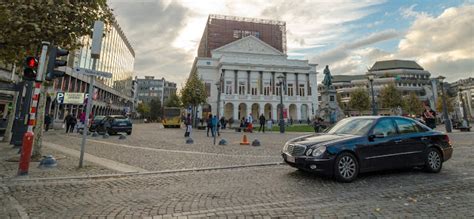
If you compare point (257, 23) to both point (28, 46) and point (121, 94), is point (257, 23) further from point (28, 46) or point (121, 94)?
point (28, 46)

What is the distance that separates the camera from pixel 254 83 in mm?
58344

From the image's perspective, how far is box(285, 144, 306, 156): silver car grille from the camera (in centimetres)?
545

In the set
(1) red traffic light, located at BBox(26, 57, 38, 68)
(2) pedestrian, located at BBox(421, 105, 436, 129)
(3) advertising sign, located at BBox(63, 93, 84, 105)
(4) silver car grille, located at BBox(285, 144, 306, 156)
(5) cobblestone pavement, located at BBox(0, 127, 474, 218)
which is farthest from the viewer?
(3) advertising sign, located at BBox(63, 93, 84, 105)

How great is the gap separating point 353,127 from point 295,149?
70.6 inches

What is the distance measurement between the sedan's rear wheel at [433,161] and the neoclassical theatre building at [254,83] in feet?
160

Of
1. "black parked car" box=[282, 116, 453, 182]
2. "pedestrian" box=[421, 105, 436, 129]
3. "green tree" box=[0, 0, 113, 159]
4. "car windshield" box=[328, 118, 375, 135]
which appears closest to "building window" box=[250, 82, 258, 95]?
"pedestrian" box=[421, 105, 436, 129]

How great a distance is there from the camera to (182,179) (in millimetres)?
5777

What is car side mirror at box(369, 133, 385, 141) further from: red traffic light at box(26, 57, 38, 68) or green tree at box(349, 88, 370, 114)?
green tree at box(349, 88, 370, 114)

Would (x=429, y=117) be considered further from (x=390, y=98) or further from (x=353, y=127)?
(x=390, y=98)

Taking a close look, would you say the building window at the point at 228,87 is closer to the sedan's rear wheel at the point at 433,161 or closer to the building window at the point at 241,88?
the building window at the point at 241,88

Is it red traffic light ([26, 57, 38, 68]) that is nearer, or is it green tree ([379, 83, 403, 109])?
red traffic light ([26, 57, 38, 68])

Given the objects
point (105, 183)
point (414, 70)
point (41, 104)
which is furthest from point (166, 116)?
point (414, 70)

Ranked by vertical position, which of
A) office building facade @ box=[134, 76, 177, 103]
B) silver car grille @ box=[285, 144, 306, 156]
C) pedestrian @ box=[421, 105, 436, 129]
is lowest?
silver car grille @ box=[285, 144, 306, 156]

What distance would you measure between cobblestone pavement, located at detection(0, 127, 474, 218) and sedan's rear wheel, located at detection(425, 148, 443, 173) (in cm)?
18
